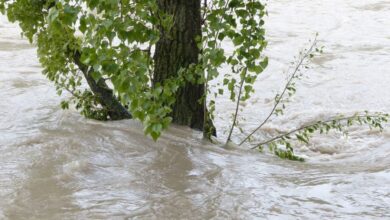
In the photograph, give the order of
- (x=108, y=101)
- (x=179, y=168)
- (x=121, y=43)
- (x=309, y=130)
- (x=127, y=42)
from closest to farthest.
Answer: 1. (x=121, y=43)
2. (x=127, y=42)
3. (x=179, y=168)
4. (x=309, y=130)
5. (x=108, y=101)

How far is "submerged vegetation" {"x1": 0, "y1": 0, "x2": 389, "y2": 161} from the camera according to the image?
3611 millimetres

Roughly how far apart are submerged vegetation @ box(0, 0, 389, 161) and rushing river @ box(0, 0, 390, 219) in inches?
13.8

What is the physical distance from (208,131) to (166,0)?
4.14 ft

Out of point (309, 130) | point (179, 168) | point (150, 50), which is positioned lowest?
point (179, 168)

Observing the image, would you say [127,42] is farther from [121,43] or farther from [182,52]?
[182,52]

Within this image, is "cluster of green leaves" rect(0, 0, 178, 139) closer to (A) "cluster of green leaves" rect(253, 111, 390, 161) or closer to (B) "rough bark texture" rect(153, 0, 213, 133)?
(B) "rough bark texture" rect(153, 0, 213, 133)

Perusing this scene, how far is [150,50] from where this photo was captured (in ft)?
18.8

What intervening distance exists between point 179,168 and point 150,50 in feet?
4.31

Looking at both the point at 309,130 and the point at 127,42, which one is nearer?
the point at 127,42

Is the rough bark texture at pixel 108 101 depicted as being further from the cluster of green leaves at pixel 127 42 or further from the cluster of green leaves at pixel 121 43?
the cluster of green leaves at pixel 121 43

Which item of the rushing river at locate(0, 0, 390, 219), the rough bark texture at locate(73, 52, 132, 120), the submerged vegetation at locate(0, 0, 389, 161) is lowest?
the rushing river at locate(0, 0, 390, 219)

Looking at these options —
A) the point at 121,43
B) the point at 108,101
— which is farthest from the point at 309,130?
the point at 121,43

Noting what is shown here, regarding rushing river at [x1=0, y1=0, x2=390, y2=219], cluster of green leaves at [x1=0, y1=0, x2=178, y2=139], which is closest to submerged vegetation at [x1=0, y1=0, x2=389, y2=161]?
cluster of green leaves at [x1=0, y1=0, x2=178, y2=139]

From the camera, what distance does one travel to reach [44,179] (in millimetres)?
4566
